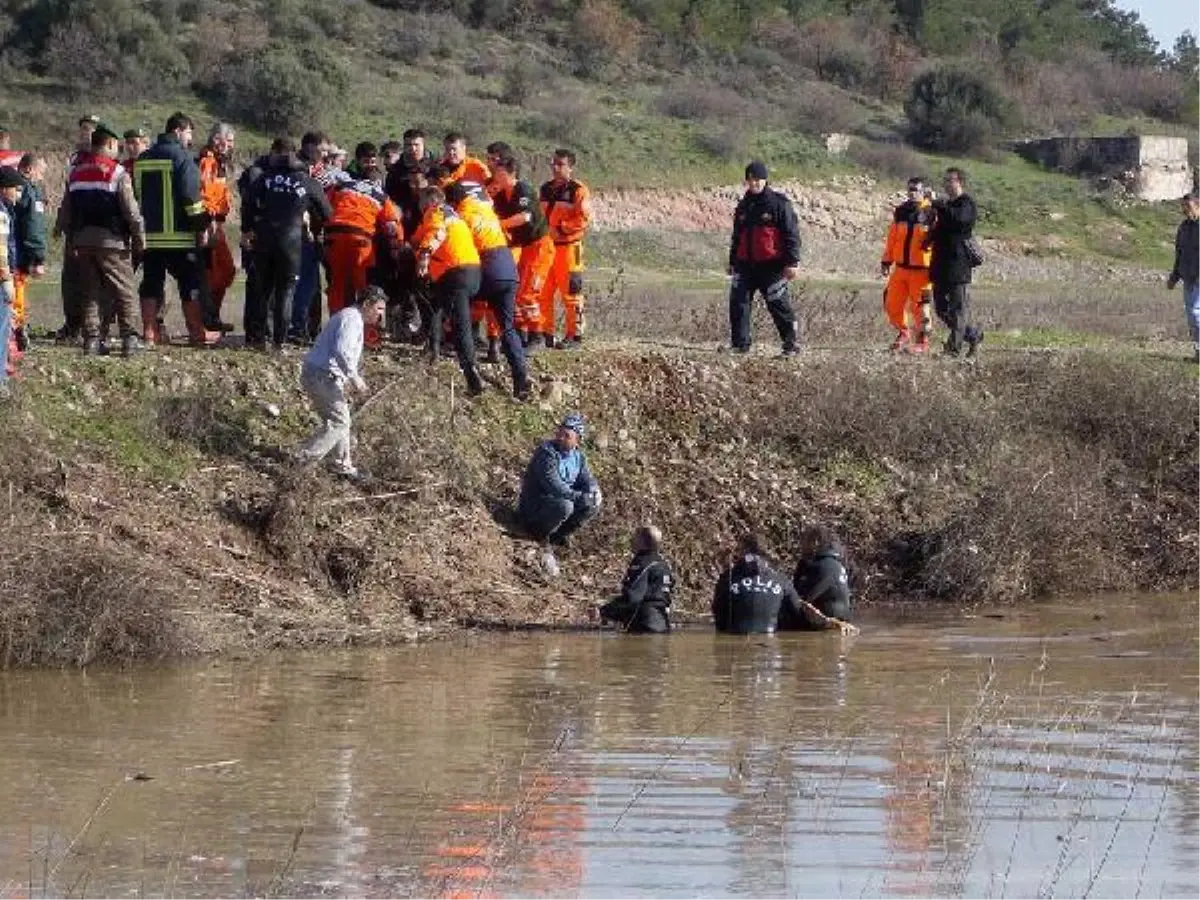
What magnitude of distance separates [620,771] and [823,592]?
220 inches

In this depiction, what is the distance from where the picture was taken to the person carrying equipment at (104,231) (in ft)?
57.9

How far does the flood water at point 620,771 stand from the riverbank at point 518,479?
25.6 inches

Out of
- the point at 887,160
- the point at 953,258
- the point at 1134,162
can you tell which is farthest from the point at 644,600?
the point at 1134,162

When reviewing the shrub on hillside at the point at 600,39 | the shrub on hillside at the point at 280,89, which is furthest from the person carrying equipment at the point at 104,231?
the shrub on hillside at the point at 600,39

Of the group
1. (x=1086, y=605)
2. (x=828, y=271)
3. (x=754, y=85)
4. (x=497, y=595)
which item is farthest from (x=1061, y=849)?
(x=754, y=85)

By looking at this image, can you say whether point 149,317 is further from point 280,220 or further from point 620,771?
point 620,771

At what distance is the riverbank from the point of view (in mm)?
15781

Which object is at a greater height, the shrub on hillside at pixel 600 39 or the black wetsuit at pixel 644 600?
the shrub on hillside at pixel 600 39

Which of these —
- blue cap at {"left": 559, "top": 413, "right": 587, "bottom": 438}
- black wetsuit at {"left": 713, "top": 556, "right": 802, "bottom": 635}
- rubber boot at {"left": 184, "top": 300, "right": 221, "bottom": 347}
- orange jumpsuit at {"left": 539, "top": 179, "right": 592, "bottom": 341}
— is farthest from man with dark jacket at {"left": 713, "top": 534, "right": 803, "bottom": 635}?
rubber boot at {"left": 184, "top": 300, "right": 221, "bottom": 347}

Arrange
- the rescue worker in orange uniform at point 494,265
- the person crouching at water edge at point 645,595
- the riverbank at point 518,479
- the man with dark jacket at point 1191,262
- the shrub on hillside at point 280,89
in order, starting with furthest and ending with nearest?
the shrub on hillside at point 280,89 < the man with dark jacket at point 1191,262 < the rescue worker in orange uniform at point 494,265 < the person crouching at water edge at point 645,595 < the riverbank at point 518,479

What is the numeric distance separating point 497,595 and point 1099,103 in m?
66.2

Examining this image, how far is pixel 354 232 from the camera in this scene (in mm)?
18719

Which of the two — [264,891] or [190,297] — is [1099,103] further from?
[264,891]

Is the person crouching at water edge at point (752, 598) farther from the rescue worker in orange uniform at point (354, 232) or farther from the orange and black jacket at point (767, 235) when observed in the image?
the orange and black jacket at point (767, 235)
